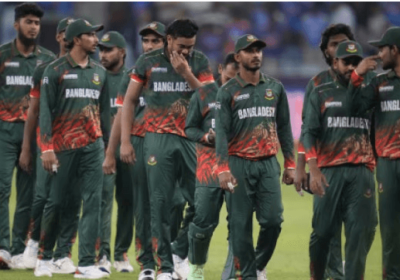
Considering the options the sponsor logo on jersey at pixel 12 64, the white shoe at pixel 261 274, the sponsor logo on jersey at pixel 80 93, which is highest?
the sponsor logo on jersey at pixel 12 64

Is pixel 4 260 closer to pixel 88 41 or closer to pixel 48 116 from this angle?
pixel 48 116

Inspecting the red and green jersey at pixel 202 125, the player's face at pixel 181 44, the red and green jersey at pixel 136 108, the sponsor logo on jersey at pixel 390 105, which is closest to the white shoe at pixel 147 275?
the red and green jersey at pixel 202 125

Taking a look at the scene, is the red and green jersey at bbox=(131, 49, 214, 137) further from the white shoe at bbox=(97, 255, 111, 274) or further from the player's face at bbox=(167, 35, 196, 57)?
the white shoe at bbox=(97, 255, 111, 274)

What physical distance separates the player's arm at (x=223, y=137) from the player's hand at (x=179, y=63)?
0.69m

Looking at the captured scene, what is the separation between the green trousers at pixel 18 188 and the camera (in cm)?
1143

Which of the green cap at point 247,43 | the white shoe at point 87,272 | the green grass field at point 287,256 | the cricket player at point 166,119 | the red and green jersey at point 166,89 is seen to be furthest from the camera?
the green grass field at point 287,256

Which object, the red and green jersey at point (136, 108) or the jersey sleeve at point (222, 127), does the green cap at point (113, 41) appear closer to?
the red and green jersey at point (136, 108)

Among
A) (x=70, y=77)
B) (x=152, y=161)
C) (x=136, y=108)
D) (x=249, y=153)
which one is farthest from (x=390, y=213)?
(x=70, y=77)

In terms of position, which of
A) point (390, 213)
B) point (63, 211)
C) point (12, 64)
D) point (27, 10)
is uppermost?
point (27, 10)

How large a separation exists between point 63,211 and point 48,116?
1081 millimetres

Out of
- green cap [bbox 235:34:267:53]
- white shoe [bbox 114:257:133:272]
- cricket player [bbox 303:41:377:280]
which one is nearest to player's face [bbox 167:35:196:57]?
green cap [bbox 235:34:267:53]

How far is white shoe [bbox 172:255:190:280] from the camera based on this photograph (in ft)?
34.7

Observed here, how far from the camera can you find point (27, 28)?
11734 millimetres

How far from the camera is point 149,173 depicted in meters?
9.86
